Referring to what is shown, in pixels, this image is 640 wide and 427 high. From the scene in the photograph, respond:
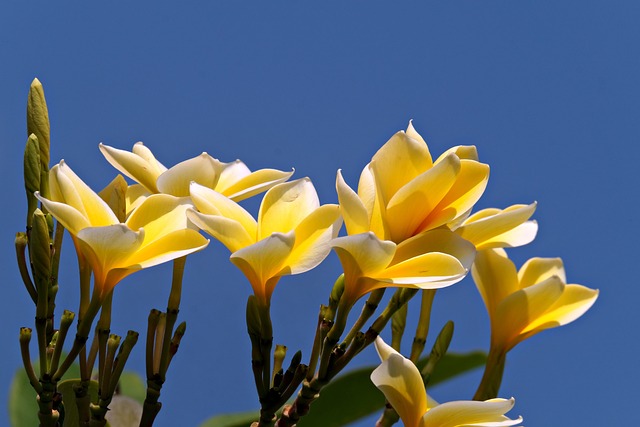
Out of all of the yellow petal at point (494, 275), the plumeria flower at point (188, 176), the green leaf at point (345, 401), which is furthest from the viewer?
the green leaf at point (345, 401)

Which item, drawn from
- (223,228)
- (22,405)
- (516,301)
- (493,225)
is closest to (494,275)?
(516,301)

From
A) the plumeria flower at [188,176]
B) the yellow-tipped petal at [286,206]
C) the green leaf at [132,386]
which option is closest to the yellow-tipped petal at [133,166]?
the plumeria flower at [188,176]

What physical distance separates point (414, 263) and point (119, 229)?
156 mm

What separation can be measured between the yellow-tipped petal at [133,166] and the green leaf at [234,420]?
0.25 metres

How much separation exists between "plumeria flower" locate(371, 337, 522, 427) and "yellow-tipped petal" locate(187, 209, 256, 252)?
98 millimetres

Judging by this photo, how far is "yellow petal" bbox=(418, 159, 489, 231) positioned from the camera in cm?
48

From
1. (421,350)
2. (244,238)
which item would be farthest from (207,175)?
(421,350)

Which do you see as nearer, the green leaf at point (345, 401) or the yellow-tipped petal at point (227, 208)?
the yellow-tipped petal at point (227, 208)

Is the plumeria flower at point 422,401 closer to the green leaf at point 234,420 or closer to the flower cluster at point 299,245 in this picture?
the flower cluster at point 299,245

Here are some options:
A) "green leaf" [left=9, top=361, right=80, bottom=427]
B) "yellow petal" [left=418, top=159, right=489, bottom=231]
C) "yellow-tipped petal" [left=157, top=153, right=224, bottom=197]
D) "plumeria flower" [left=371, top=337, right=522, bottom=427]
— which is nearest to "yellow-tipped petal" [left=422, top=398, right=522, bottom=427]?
"plumeria flower" [left=371, top=337, right=522, bottom=427]

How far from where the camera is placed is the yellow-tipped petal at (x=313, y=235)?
0.46m

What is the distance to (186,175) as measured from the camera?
1.77 ft

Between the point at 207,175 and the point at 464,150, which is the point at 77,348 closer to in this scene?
the point at 207,175

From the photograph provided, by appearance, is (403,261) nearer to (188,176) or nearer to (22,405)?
(188,176)
